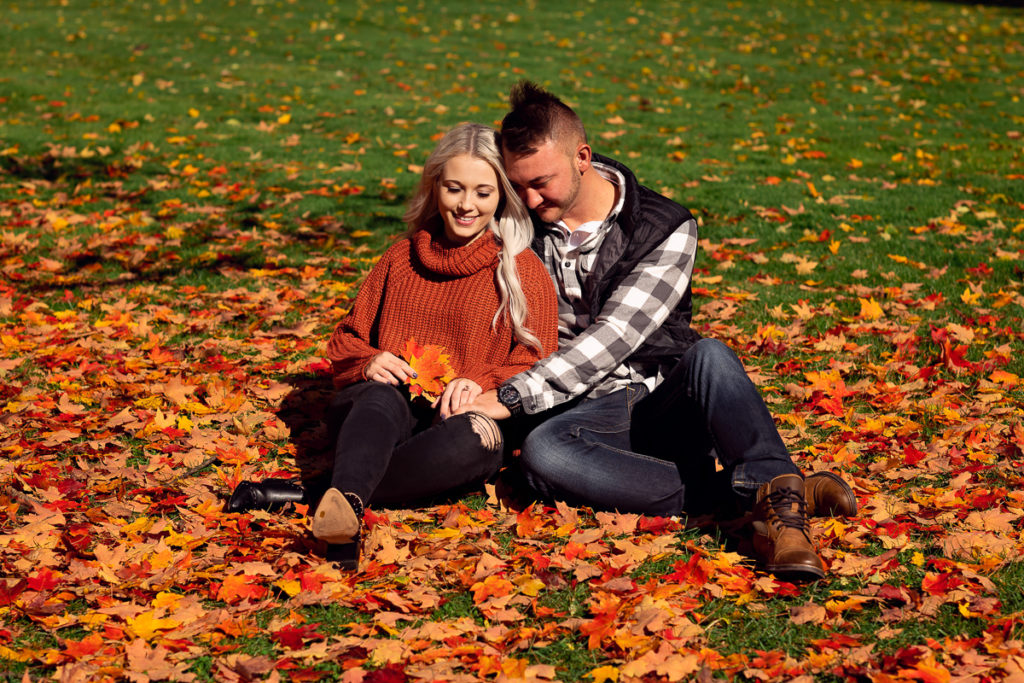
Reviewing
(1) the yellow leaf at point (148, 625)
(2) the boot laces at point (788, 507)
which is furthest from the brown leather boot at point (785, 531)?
(1) the yellow leaf at point (148, 625)

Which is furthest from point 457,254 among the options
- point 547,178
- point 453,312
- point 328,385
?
point 328,385

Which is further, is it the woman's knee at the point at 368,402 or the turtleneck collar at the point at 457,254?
the turtleneck collar at the point at 457,254

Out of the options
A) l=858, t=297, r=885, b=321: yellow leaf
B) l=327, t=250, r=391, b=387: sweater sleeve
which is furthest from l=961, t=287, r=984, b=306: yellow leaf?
l=327, t=250, r=391, b=387: sweater sleeve

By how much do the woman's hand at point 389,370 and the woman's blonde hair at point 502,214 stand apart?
16.4 inches

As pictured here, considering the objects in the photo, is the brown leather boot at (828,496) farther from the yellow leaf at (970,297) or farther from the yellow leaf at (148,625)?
the yellow leaf at (970,297)

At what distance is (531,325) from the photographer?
3740 millimetres

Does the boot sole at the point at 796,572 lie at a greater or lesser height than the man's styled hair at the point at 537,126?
lesser

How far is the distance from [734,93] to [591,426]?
10.3 metres

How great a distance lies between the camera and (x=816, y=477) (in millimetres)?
3439

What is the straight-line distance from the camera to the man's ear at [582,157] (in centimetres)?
373

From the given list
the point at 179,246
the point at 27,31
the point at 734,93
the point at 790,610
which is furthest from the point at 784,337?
the point at 27,31

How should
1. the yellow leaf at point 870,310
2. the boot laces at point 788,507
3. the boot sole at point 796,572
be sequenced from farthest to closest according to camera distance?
the yellow leaf at point 870,310
the boot laces at point 788,507
the boot sole at point 796,572

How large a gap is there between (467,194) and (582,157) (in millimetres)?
509

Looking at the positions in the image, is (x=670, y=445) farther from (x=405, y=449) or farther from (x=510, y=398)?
(x=405, y=449)
